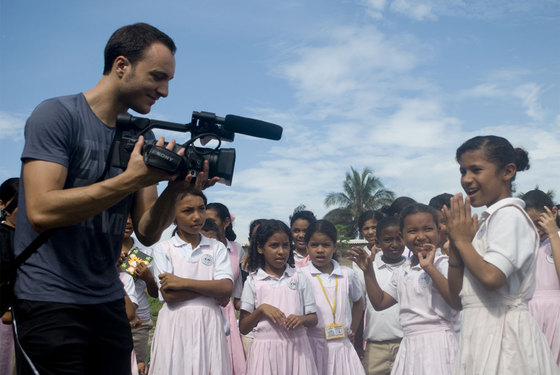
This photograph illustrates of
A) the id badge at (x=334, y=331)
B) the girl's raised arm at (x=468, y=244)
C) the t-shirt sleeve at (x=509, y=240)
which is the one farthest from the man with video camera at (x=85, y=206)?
the id badge at (x=334, y=331)

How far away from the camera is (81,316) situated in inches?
79.7

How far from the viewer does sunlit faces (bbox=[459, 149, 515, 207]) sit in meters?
3.28

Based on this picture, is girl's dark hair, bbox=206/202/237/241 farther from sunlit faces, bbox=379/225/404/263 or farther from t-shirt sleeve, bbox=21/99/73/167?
t-shirt sleeve, bbox=21/99/73/167

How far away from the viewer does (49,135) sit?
2004mm

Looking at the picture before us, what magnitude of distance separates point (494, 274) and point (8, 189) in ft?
12.2

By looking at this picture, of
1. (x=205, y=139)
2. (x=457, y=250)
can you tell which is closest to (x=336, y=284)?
(x=457, y=250)

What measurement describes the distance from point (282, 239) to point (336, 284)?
705 millimetres

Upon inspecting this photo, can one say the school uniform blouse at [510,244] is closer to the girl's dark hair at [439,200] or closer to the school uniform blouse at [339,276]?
the school uniform blouse at [339,276]

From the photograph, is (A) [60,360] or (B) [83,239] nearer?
(A) [60,360]

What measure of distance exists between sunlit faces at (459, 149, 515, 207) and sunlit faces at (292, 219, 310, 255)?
11.2 ft

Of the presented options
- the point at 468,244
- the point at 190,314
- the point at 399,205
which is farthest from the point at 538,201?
the point at 190,314

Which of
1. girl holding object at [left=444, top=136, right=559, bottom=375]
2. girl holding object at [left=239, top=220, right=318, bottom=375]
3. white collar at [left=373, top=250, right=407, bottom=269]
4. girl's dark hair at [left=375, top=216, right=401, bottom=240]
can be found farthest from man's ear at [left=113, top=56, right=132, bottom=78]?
white collar at [left=373, top=250, right=407, bottom=269]

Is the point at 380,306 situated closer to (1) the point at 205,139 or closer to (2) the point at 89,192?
(1) the point at 205,139

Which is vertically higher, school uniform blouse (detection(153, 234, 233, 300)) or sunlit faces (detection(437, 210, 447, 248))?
sunlit faces (detection(437, 210, 447, 248))
